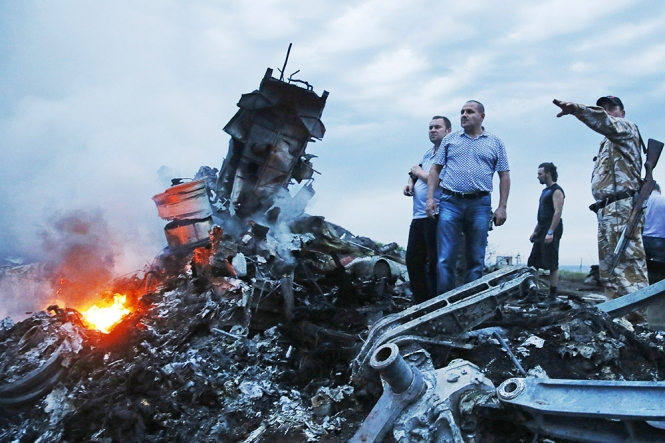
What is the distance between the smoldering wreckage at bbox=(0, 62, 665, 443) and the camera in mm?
2141

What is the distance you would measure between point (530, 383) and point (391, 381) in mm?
636

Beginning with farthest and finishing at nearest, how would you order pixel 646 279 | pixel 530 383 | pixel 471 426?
pixel 646 279
pixel 471 426
pixel 530 383

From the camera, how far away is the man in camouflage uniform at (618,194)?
4.37m

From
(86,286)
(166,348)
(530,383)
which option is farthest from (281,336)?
(86,286)

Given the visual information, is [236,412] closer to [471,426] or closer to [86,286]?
[471,426]

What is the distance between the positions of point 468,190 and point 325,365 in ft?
6.26

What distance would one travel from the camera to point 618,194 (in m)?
4.52

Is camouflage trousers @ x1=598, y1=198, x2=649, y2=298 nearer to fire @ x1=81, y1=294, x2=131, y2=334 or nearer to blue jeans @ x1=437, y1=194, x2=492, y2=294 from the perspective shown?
blue jeans @ x1=437, y1=194, x2=492, y2=294

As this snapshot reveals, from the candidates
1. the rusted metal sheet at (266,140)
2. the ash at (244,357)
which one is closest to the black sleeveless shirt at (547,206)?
the ash at (244,357)

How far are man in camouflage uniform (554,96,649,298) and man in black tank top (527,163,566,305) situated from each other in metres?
1.03

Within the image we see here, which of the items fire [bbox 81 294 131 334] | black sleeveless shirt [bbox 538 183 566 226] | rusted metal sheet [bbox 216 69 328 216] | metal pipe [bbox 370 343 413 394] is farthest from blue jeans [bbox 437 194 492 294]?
rusted metal sheet [bbox 216 69 328 216]

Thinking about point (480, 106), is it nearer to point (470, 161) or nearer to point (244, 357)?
point (470, 161)

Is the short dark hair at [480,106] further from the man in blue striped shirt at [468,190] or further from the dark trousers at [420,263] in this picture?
the dark trousers at [420,263]

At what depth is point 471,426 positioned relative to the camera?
2.17 m
